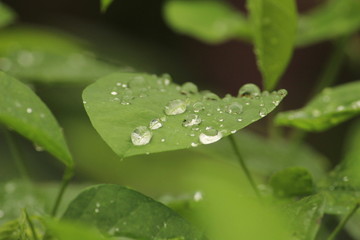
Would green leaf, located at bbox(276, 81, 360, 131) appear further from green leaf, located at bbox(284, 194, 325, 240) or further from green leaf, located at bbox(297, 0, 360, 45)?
green leaf, located at bbox(297, 0, 360, 45)

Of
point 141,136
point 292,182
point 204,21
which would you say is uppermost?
point 141,136

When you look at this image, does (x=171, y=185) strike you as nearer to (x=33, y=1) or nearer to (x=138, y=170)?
(x=138, y=170)

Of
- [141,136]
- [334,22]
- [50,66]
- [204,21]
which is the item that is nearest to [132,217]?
[141,136]

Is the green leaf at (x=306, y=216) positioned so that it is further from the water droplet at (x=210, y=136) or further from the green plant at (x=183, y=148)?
the water droplet at (x=210, y=136)

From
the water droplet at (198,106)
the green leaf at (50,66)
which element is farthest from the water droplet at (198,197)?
the green leaf at (50,66)

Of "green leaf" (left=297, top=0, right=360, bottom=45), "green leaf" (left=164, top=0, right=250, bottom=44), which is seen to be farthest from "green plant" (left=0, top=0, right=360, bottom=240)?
"green leaf" (left=164, top=0, right=250, bottom=44)

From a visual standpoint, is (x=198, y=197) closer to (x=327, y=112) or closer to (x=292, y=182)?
(x=292, y=182)

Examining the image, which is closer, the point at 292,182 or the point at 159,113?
the point at 159,113
